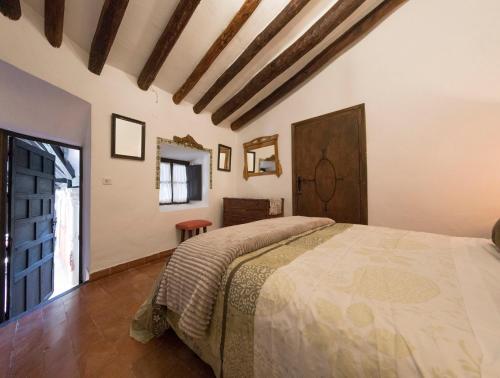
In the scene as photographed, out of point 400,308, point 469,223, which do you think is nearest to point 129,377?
point 400,308

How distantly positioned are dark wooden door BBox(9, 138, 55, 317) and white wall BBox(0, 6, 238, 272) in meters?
0.56

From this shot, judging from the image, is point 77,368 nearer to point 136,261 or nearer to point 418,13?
point 136,261

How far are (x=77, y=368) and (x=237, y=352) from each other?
1.01 metres

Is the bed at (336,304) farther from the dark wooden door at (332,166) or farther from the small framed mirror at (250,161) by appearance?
the small framed mirror at (250,161)

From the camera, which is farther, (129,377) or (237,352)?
(129,377)

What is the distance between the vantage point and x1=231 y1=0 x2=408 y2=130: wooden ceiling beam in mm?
2328

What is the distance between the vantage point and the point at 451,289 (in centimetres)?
64

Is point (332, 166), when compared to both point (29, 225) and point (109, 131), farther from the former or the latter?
point (29, 225)

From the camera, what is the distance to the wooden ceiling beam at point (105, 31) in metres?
1.62

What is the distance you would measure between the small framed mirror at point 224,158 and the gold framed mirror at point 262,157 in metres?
0.32

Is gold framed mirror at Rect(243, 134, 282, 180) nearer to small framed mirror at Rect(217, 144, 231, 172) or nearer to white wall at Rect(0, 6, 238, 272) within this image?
small framed mirror at Rect(217, 144, 231, 172)

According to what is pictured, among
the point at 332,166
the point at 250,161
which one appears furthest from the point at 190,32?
the point at 332,166

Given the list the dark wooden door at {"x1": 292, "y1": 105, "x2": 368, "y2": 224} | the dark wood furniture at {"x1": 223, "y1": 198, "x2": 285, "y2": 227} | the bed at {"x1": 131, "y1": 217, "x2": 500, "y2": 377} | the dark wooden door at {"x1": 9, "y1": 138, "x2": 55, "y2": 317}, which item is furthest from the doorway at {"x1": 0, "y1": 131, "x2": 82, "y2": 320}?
the dark wooden door at {"x1": 292, "y1": 105, "x2": 368, "y2": 224}

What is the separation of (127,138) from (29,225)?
5.08ft
